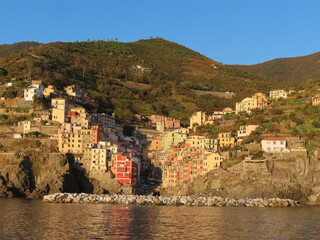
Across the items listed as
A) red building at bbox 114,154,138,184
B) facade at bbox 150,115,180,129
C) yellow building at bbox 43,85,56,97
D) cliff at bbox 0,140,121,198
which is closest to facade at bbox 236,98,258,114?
facade at bbox 150,115,180,129

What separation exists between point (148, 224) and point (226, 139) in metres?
52.9

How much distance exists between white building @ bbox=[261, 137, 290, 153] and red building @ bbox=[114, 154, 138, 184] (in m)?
21.7

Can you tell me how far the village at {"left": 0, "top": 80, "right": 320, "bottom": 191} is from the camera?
3359 inches

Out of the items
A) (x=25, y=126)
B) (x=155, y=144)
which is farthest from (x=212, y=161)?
(x=25, y=126)

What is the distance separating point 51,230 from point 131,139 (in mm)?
68056

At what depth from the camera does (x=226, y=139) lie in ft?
316

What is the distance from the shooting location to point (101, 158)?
3418 inches

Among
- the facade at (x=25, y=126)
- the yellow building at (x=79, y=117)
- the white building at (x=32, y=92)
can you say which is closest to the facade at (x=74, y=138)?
the yellow building at (x=79, y=117)

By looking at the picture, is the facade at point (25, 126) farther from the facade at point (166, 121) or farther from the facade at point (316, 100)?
the facade at point (316, 100)

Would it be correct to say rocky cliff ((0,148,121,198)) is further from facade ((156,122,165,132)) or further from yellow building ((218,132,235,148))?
facade ((156,122,165,132))

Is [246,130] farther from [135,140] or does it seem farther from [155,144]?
[135,140]

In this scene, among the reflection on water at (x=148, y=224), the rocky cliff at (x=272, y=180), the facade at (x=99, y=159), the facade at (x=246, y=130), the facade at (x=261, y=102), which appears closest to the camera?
the reflection on water at (x=148, y=224)

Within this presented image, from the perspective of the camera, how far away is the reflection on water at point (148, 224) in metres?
38.6

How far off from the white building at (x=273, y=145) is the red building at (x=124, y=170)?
21691 mm
